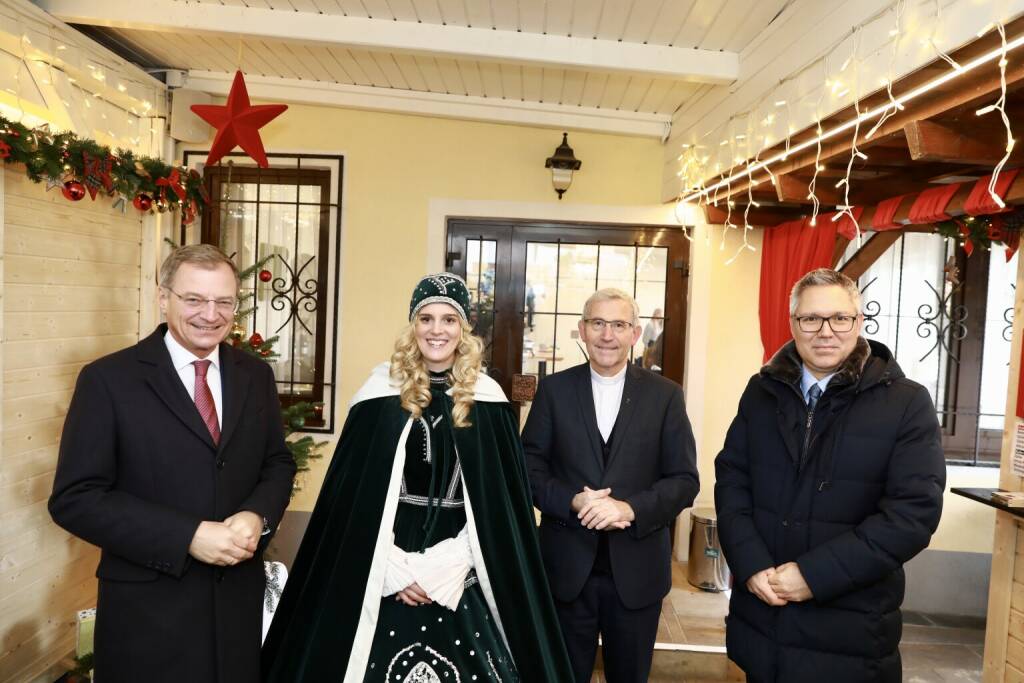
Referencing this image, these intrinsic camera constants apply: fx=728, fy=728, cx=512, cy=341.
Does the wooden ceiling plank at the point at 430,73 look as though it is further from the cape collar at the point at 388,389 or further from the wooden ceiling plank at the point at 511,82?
the cape collar at the point at 388,389

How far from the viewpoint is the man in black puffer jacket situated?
1.88m

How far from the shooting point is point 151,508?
1719mm

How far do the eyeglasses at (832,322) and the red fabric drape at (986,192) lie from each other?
127cm

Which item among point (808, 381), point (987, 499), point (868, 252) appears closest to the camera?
point (808, 381)

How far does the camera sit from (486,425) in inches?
89.4

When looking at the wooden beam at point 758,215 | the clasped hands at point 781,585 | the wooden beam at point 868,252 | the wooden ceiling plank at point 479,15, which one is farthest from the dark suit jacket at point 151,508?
the wooden beam at point 758,215

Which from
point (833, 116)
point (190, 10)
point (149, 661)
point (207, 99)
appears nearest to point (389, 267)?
point (207, 99)

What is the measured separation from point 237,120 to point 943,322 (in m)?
4.61

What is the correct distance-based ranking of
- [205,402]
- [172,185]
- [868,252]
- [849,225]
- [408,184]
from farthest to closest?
[408,184], [868,252], [172,185], [849,225], [205,402]

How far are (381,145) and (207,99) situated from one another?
1129 mm

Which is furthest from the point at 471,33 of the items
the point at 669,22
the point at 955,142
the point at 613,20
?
the point at 955,142

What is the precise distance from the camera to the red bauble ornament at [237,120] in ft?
12.5

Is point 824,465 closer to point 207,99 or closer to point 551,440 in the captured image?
point 551,440

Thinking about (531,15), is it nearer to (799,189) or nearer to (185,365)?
(799,189)
